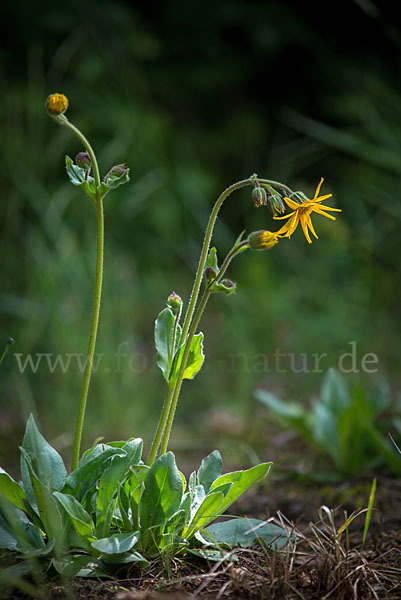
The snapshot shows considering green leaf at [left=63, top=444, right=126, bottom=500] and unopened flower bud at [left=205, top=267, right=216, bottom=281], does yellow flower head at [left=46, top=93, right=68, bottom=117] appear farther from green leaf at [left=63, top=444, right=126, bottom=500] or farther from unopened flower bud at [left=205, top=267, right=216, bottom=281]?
green leaf at [left=63, top=444, right=126, bottom=500]

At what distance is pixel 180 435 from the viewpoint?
102 inches

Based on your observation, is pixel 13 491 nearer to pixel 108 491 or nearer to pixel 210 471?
pixel 108 491

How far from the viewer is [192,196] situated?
3.78 m

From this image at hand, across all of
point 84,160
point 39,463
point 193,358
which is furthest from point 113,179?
point 39,463

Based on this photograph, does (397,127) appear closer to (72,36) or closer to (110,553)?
(72,36)

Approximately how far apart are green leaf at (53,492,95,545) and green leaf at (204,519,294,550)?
257mm

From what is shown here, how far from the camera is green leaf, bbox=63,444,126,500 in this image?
3.73ft

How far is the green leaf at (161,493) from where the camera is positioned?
44.6 inches

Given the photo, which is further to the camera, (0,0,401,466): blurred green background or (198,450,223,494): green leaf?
(0,0,401,466): blurred green background

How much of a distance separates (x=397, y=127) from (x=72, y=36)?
6.95ft

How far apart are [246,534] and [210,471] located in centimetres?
16

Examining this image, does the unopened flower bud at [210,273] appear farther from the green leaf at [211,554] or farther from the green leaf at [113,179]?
the green leaf at [211,554]

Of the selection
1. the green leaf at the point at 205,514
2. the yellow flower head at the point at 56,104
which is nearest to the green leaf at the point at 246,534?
the green leaf at the point at 205,514

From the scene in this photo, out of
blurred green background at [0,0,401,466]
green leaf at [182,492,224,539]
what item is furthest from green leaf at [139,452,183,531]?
blurred green background at [0,0,401,466]
